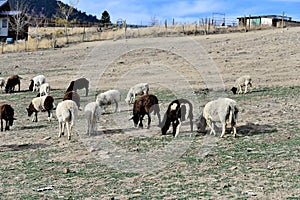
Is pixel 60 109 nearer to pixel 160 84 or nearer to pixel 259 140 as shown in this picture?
pixel 259 140

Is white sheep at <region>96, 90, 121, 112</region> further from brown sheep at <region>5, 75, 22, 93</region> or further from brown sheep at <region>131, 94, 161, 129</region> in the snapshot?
brown sheep at <region>5, 75, 22, 93</region>

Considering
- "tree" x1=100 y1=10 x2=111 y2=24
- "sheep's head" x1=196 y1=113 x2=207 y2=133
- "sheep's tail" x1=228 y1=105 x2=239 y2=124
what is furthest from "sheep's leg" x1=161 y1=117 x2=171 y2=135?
"tree" x1=100 y1=10 x2=111 y2=24

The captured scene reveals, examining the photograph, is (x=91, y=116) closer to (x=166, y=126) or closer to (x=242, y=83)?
(x=166, y=126)

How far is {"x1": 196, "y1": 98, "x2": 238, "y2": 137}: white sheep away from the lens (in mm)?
11758

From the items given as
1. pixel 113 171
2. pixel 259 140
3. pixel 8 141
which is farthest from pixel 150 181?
pixel 8 141

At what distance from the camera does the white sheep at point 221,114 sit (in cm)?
1176

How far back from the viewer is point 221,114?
11.8 meters

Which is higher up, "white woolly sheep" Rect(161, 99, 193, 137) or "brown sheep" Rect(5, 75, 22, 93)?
"brown sheep" Rect(5, 75, 22, 93)

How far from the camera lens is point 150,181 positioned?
8828 millimetres

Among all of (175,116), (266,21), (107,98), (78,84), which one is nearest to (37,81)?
(78,84)

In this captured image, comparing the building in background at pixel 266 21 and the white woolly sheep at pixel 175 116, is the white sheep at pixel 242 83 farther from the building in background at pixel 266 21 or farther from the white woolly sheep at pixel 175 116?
the building in background at pixel 266 21

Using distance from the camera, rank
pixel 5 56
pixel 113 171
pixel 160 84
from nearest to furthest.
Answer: pixel 113 171 < pixel 160 84 < pixel 5 56

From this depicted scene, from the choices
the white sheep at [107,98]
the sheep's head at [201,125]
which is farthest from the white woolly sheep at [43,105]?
the sheep's head at [201,125]

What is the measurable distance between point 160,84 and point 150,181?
1503cm
